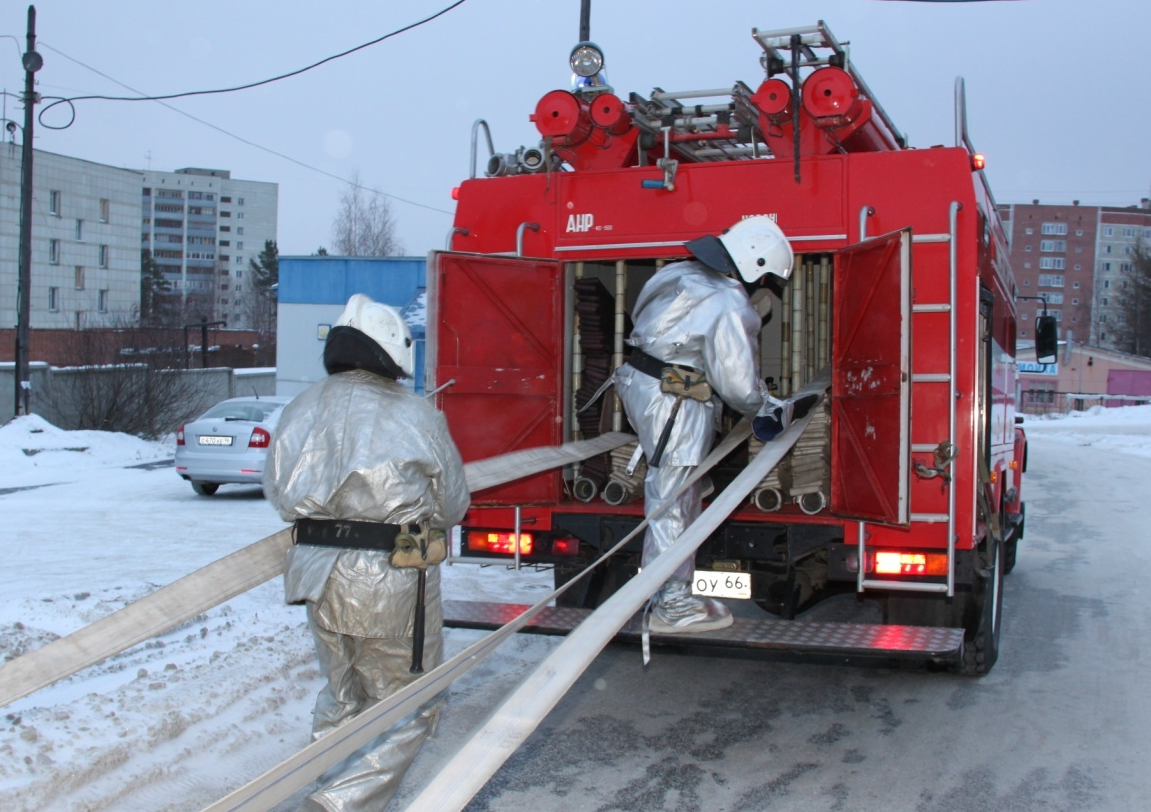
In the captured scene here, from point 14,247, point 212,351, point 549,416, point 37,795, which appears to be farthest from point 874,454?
point 14,247

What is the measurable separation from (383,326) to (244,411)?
1192 cm

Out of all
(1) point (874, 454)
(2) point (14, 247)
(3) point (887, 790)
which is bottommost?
(3) point (887, 790)

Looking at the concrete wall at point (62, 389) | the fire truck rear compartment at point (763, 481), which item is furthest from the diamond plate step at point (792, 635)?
the concrete wall at point (62, 389)

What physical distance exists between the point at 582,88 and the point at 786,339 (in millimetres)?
2150

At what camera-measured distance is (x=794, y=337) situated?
6406 mm

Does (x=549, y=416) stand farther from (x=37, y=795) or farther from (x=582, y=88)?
(x=37, y=795)

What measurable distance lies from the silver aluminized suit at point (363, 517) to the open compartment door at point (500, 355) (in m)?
2.26

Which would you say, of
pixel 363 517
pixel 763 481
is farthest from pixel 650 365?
pixel 363 517

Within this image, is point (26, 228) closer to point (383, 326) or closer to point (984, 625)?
point (383, 326)

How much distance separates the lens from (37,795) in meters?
4.03

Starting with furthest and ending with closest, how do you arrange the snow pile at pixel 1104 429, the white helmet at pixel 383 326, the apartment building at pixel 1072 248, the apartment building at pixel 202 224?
the apartment building at pixel 202 224
the apartment building at pixel 1072 248
the snow pile at pixel 1104 429
the white helmet at pixel 383 326

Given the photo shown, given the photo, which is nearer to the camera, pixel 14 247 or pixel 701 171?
pixel 701 171

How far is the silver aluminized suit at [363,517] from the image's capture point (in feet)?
11.4

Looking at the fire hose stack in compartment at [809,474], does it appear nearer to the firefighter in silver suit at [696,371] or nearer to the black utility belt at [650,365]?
the firefighter in silver suit at [696,371]
